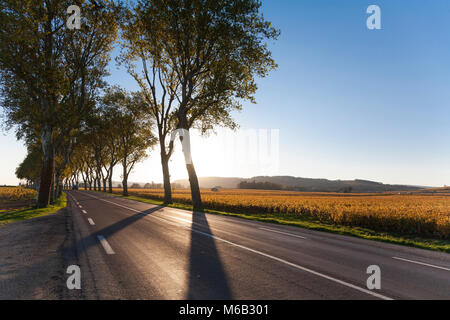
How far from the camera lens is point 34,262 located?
5.68m

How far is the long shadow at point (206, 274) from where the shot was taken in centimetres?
417

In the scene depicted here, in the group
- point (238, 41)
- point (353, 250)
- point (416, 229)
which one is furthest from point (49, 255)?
point (238, 41)

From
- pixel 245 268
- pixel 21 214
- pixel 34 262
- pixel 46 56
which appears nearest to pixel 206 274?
pixel 245 268

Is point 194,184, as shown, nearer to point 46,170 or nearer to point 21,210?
point 46,170

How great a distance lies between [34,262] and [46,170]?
52.8ft

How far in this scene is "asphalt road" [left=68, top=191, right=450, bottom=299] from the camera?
4.33 meters

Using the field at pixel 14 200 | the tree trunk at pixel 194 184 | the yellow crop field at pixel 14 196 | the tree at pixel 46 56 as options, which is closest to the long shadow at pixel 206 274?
the tree at pixel 46 56

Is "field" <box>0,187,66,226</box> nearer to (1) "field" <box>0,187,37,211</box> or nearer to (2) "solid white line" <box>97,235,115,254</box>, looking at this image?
(1) "field" <box>0,187,37,211</box>

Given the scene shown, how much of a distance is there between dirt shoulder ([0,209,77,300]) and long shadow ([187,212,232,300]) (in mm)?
2008

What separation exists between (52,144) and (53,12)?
8.83m

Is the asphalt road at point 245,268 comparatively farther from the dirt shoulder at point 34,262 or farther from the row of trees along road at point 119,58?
the row of trees along road at point 119,58

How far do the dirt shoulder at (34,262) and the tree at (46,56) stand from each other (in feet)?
35.1

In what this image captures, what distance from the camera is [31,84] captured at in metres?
16.6

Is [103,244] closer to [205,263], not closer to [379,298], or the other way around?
[205,263]
